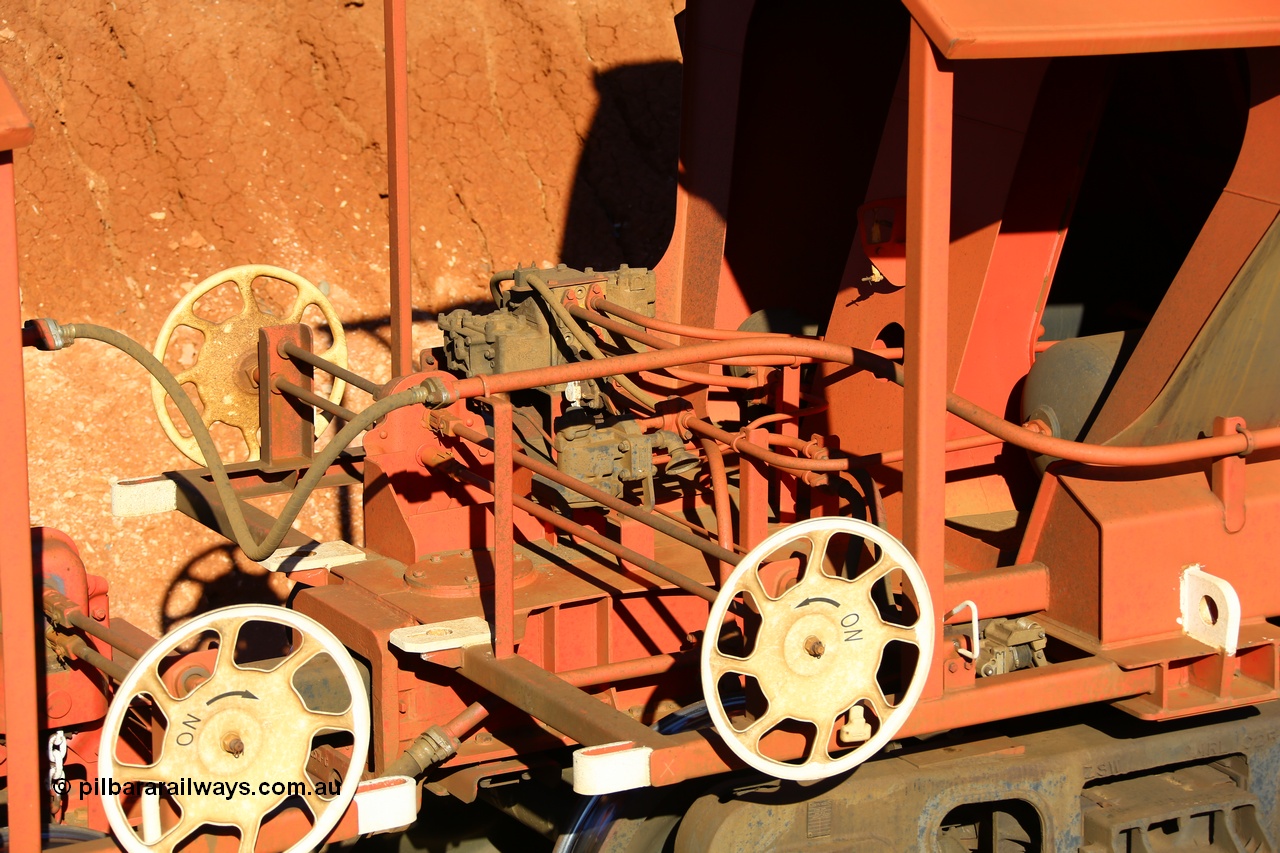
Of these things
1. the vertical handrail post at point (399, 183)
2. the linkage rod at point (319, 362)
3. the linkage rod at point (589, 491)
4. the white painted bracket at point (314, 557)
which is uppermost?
the vertical handrail post at point (399, 183)

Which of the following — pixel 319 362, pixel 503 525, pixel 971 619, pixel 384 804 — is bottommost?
pixel 384 804

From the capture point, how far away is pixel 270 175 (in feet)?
28.1

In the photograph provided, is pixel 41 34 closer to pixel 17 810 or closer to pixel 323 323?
pixel 323 323

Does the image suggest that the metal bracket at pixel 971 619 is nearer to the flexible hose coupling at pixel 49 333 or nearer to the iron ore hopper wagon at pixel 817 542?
the iron ore hopper wagon at pixel 817 542

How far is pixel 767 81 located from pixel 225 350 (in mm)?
2317

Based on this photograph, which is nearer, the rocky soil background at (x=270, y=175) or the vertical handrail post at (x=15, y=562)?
the vertical handrail post at (x=15, y=562)

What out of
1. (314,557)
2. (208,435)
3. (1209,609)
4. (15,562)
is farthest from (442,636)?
(1209,609)

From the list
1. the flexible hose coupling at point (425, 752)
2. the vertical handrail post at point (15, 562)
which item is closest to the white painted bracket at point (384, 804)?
the flexible hose coupling at point (425, 752)

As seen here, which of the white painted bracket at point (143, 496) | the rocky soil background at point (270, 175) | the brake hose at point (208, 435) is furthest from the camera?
the rocky soil background at point (270, 175)

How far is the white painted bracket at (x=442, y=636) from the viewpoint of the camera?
3566 millimetres

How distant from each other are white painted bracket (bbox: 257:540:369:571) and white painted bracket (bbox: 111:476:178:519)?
1.84 ft

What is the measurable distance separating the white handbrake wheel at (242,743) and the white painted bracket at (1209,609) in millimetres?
2154

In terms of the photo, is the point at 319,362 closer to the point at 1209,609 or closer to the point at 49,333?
the point at 49,333

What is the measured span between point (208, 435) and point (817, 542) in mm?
1568
